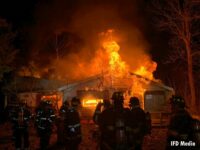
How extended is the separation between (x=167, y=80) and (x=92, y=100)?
15035 mm

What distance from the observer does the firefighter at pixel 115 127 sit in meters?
5.76

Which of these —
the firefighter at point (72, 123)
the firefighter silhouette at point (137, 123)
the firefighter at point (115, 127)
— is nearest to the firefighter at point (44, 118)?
the firefighter at point (72, 123)

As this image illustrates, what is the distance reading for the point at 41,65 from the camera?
1591 inches

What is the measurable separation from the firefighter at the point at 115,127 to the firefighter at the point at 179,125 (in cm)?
86

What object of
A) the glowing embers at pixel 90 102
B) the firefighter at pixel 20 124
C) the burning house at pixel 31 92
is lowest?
the firefighter at pixel 20 124

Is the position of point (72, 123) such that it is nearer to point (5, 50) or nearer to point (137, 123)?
point (137, 123)

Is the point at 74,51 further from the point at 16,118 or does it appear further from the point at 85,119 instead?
the point at 16,118

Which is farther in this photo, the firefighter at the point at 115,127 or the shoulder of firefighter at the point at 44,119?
the shoulder of firefighter at the point at 44,119

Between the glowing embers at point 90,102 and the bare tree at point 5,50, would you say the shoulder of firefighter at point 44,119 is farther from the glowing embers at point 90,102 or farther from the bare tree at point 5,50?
the bare tree at point 5,50

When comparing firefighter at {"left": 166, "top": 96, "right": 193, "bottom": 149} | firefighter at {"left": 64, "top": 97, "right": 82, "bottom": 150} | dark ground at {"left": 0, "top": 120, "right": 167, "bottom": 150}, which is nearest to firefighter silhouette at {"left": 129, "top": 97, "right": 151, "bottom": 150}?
firefighter at {"left": 166, "top": 96, "right": 193, "bottom": 149}

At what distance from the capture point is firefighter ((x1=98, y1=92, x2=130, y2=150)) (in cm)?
576

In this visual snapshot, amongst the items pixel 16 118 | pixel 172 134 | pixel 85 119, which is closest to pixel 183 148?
pixel 172 134

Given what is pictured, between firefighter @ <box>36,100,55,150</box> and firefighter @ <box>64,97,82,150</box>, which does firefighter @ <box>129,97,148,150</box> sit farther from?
firefighter @ <box>36,100,55,150</box>

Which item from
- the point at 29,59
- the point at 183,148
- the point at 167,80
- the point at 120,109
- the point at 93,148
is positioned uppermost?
the point at 29,59
